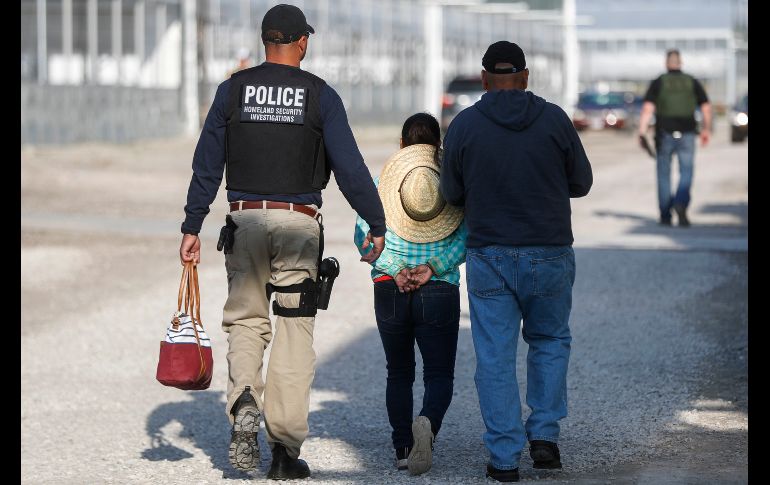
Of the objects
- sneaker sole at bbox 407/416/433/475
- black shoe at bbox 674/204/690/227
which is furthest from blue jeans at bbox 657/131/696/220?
sneaker sole at bbox 407/416/433/475

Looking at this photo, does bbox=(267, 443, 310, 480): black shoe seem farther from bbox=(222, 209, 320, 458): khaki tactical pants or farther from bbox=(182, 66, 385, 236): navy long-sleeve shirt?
bbox=(182, 66, 385, 236): navy long-sleeve shirt

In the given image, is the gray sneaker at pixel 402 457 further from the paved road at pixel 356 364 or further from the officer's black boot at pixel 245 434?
the officer's black boot at pixel 245 434

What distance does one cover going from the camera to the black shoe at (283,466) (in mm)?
6289

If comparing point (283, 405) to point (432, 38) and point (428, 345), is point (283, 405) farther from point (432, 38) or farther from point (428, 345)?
point (432, 38)

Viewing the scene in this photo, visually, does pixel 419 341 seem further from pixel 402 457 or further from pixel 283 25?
pixel 283 25

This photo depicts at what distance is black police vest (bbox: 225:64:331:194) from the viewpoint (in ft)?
20.0

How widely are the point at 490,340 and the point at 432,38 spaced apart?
50.7m

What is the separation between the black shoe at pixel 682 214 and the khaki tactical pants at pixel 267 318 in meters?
11.4

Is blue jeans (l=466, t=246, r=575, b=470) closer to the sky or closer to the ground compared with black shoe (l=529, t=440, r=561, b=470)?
closer to the sky

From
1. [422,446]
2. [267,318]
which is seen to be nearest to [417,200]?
[267,318]

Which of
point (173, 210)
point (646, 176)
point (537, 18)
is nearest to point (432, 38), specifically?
point (537, 18)

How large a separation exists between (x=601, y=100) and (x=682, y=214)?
3512 cm

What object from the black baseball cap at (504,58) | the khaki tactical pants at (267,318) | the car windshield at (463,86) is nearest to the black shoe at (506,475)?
the khaki tactical pants at (267,318)
